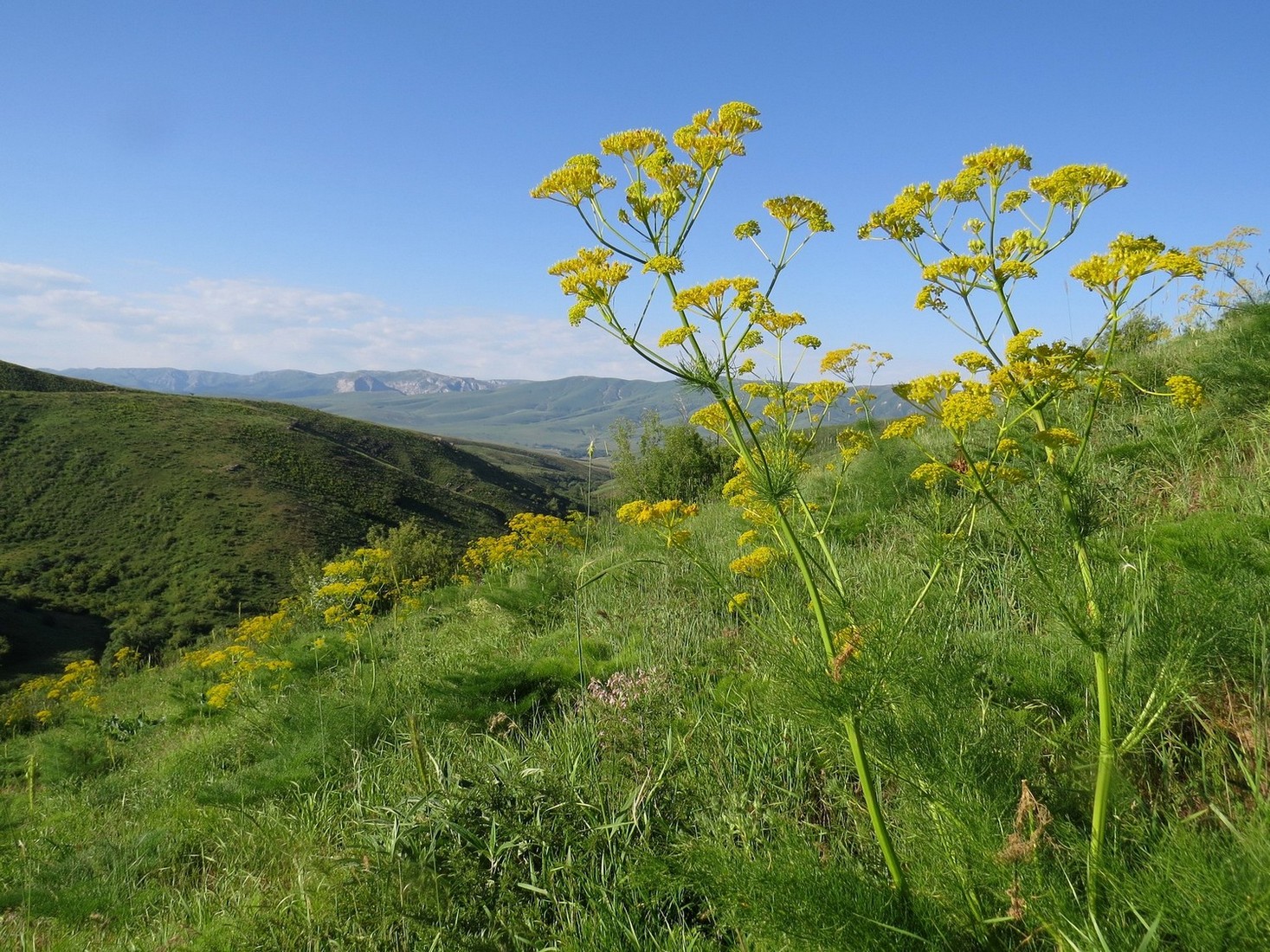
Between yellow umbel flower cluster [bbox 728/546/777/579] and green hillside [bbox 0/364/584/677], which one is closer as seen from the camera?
Answer: yellow umbel flower cluster [bbox 728/546/777/579]

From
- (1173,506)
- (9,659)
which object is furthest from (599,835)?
(9,659)

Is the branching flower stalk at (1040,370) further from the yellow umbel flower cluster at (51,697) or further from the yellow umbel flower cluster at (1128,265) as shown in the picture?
the yellow umbel flower cluster at (51,697)

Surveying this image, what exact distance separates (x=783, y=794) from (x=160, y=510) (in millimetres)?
58957

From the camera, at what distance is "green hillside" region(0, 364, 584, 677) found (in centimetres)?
4059

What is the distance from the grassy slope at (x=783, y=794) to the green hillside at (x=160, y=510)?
87.4ft

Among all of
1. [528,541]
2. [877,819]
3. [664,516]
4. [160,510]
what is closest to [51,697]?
[528,541]

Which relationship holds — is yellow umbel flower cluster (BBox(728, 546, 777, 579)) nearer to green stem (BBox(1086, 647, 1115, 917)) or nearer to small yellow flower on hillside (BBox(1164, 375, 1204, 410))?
green stem (BBox(1086, 647, 1115, 917))

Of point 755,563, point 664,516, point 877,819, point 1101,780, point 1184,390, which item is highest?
point 1184,390

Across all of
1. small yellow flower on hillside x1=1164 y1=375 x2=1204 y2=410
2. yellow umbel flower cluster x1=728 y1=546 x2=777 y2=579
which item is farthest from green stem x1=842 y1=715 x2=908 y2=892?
small yellow flower on hillside x1=1164 y1=375 x2=1204 y2=410

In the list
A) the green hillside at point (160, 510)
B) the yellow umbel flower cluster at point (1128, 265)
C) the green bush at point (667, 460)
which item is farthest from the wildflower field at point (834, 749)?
the green hillside at point (160, 510)

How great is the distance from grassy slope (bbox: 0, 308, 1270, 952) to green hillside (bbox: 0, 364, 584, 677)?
26643mm

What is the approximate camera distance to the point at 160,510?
50844 mm

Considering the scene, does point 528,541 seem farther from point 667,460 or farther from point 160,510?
point 160,510

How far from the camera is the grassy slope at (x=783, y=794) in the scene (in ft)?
5.52
